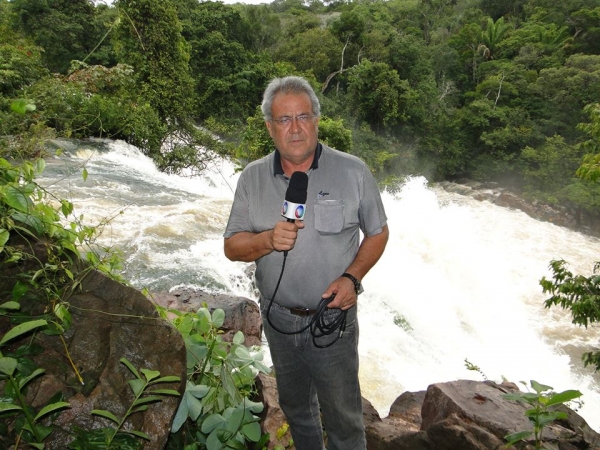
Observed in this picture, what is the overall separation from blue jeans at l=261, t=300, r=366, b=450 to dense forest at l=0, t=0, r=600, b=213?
950 cm

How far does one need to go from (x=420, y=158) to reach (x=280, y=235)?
2207 cm

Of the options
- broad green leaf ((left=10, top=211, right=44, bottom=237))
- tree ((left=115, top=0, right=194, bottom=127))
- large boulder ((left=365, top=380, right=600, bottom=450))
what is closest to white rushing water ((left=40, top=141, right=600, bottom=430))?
large boulder ((left=365, top=380, right=600, bottom=450))

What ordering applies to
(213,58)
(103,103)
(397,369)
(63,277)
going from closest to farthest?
(63,277) → (397,369) → (103,103) → (213,58)

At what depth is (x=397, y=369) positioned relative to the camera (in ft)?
19.5

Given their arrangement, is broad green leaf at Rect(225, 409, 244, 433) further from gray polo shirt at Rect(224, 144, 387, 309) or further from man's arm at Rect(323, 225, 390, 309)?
man's arm at Rect(323, 225, 390, 309)

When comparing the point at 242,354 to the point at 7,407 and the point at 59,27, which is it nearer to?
the point at 7,407

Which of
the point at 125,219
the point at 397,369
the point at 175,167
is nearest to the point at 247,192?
the point at 397,369

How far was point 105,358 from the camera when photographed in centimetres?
154

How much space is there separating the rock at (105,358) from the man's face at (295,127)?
0.78 meters

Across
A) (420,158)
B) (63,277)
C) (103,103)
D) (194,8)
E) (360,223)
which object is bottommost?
(420,158)

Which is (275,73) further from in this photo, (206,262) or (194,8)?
(206,262)

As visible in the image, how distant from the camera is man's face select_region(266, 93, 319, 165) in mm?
1740

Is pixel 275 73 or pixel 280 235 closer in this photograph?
pixel 280 235

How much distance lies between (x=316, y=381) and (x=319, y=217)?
2.30ft
